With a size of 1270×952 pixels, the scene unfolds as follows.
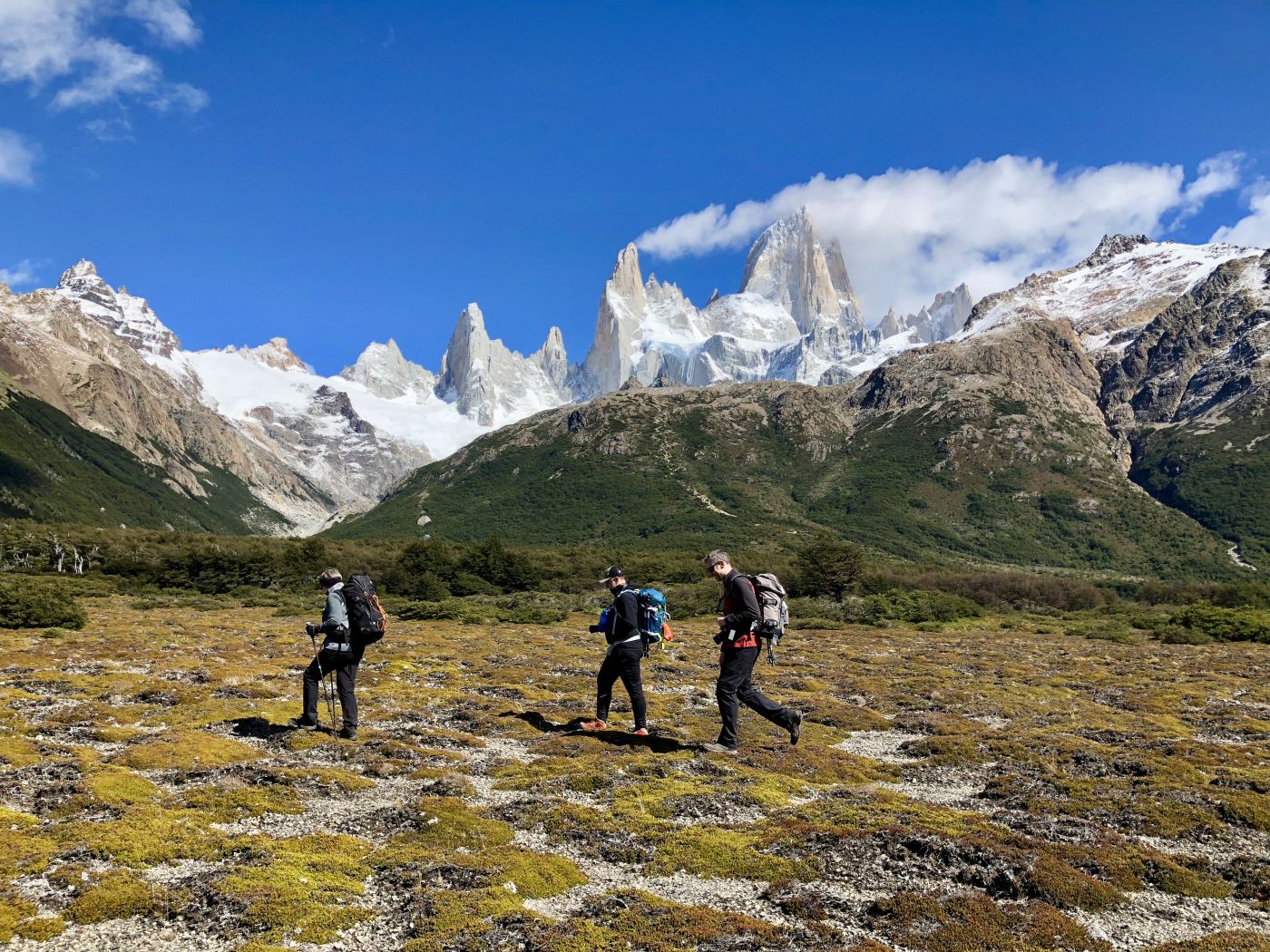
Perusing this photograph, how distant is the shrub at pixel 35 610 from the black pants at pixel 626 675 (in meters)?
29.7

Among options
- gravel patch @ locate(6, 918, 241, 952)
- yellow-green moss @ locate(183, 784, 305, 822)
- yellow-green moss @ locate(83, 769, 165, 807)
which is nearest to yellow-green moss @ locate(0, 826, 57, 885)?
yellow-green moss @ locate(83, 769, 165, 807)

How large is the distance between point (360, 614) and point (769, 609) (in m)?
8.80

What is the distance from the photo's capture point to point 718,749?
56.3 feet

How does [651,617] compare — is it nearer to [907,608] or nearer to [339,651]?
[339,651]

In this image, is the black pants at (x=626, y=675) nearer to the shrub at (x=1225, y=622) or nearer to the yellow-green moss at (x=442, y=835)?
the yellow-green moss at (x=442, y=835)

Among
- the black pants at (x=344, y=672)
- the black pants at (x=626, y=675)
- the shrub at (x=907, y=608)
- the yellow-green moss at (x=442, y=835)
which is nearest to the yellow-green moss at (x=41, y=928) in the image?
the yellow-green moss at (x=442, y=835)

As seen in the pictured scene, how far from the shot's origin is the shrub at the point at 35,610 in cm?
3544

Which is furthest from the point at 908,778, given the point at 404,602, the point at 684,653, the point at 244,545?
the point at 244,545

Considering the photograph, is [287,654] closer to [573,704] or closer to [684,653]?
[573,704]

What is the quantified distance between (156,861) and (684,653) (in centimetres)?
2723

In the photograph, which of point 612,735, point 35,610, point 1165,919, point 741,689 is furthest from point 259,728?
point 35,610

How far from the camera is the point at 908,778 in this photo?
51.8ft

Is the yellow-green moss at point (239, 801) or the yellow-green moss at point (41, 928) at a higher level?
the yellow-green moss at point (41, 928)

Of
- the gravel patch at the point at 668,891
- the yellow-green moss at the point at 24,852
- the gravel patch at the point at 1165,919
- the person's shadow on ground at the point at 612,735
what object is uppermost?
the yellow-green moss at the point at 24,852
